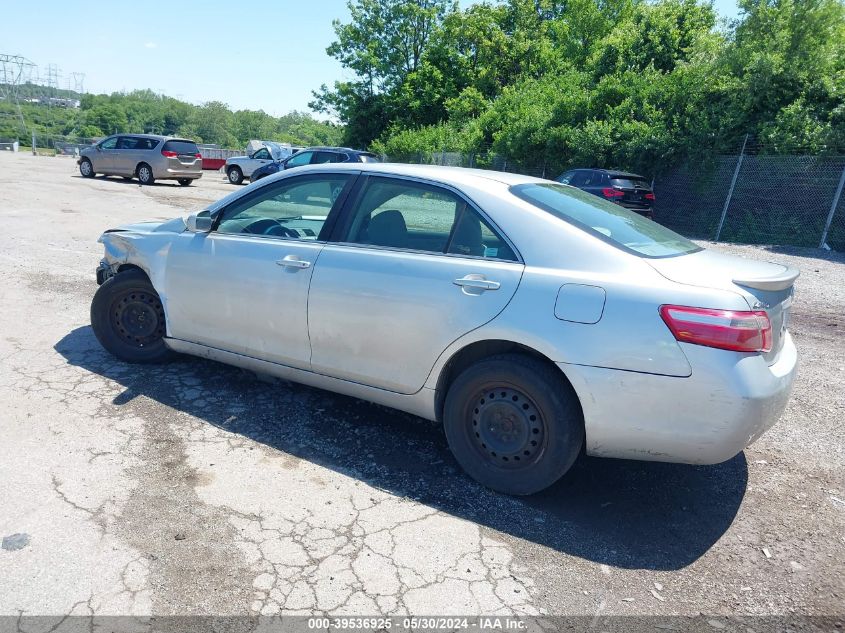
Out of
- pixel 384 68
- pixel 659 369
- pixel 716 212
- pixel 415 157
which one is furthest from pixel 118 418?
pixel 384 68

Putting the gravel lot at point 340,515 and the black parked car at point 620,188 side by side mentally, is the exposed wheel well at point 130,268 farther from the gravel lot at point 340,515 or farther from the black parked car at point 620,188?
the black parked car at point 620,188

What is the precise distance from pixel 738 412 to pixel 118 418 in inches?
140

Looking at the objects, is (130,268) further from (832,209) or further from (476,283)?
(832,209)

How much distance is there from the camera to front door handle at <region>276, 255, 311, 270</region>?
365 cm

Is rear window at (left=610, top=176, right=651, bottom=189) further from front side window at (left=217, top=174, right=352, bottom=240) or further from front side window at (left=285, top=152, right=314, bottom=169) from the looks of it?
front side window at (left=217, top=174, right=352, bottom=240)

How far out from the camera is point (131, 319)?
4531mm

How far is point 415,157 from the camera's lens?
29.1 m

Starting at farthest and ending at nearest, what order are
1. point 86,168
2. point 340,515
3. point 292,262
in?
point 86,168 → point 292,262 → point 340,515

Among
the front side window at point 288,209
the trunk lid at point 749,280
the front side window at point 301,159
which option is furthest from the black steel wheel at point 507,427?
the front side window at point 301,159

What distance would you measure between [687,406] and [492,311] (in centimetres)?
102

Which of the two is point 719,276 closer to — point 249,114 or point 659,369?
point 659,369

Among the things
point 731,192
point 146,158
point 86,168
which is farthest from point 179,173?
point 731,192

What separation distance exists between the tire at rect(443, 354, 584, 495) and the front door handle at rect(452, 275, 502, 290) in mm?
369

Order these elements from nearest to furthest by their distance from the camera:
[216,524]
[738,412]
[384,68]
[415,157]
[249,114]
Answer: [738,412], [216,524], [415,157], [384,68], [249,114]
